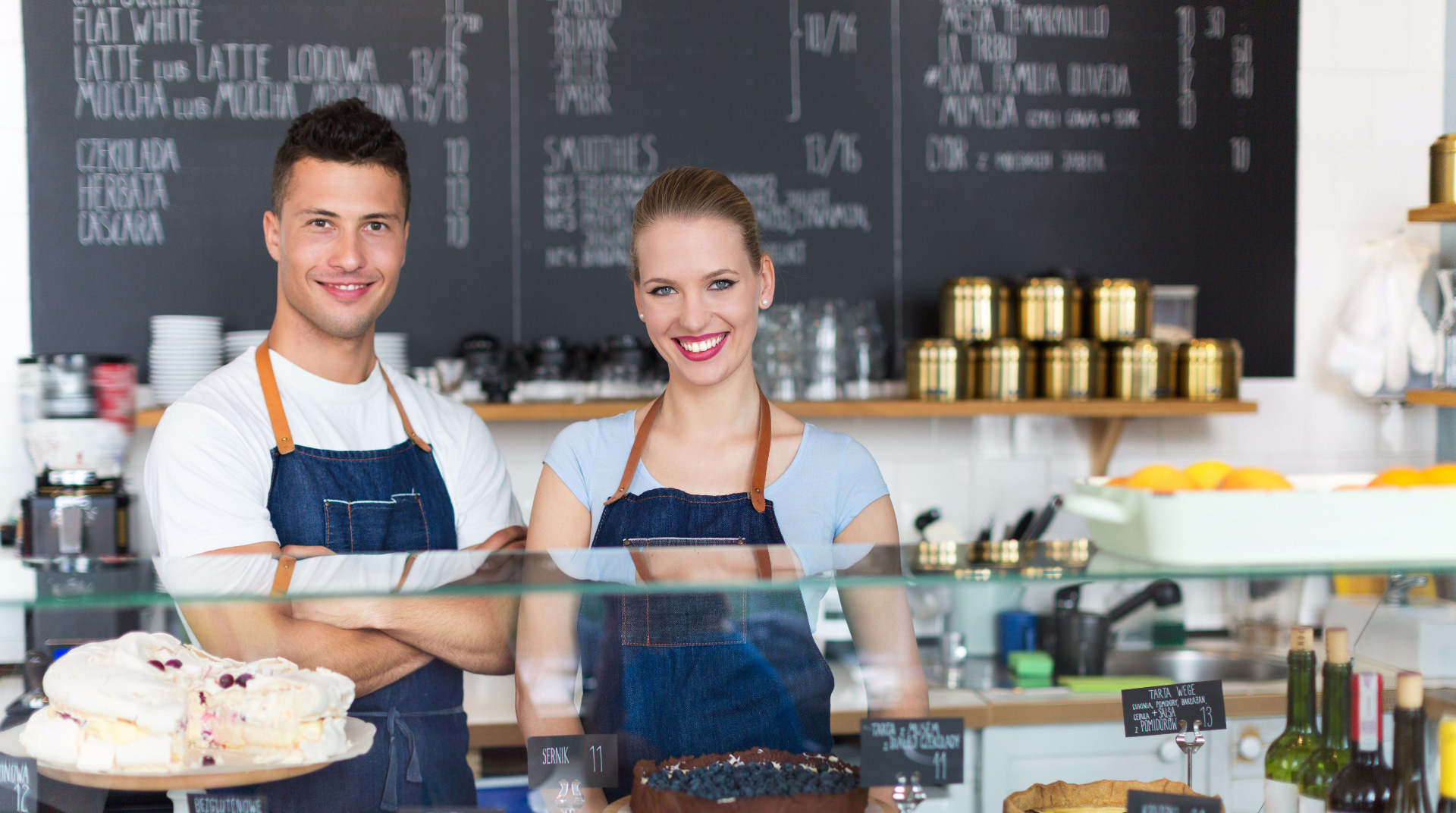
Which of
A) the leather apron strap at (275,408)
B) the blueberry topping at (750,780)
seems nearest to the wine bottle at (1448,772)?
the blueberry topping at (750,780)

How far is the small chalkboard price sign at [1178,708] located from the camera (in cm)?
115

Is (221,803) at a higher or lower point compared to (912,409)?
lower

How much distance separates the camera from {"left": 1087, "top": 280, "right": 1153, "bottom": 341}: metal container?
2.88 metres

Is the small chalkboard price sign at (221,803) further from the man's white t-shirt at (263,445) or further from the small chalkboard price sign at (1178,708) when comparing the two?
the small chalkboard price sign at (1178,708)

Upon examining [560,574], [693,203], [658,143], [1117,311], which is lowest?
[560,574]

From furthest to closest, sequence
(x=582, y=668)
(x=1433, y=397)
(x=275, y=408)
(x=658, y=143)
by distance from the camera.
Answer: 1. (x=658, y=143)
2. (x=1433, y=397)
3. (x=275, y=408)
4. (x=582, y=668)

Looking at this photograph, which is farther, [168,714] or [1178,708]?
[1178,708]

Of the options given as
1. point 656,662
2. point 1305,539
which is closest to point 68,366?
point 656,662

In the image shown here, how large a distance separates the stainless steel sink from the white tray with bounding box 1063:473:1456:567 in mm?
124

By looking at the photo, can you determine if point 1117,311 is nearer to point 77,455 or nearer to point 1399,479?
point 1399,479

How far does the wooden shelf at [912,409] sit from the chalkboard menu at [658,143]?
0.35m

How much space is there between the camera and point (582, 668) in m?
1.15

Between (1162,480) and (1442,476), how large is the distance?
0.88 feet

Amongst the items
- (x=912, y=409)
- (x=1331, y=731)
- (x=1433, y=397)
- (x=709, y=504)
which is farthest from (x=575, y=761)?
(x=1433, y=397)
